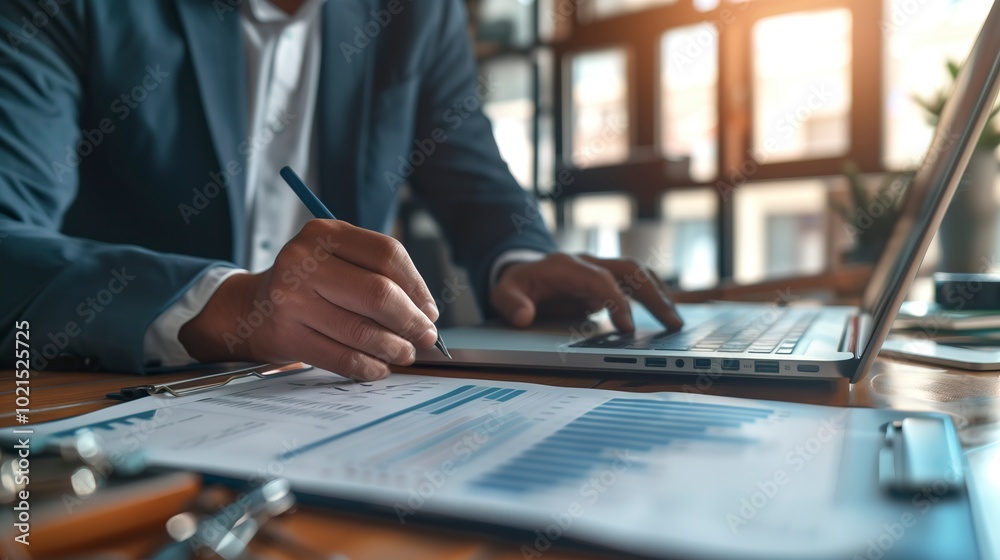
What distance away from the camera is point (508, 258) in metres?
0.93

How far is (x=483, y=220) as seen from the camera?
112cm

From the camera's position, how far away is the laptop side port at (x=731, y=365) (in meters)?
0.46

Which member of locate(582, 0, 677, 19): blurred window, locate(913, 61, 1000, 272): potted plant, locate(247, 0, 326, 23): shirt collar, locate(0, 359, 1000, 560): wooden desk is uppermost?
locate(582, 0, 677, 19): blurred window

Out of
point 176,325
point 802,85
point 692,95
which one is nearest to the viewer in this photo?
point 176,325

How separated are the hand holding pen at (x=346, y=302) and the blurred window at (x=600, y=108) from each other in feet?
9.84

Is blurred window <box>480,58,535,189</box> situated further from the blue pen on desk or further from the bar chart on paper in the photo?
the bar chart on paper

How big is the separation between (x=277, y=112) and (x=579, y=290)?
643 mm

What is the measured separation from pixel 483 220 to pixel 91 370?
0.67 metres

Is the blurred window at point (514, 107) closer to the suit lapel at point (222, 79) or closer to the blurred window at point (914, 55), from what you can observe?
the blurred window at point (914, 55)

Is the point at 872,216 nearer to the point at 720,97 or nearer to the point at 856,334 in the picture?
the point at 856,334

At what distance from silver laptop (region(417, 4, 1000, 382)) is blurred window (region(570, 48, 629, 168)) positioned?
9.16 ft

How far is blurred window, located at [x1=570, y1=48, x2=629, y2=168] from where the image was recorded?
3.41 metres

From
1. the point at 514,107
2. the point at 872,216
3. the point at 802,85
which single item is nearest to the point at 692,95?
the point at 802,85

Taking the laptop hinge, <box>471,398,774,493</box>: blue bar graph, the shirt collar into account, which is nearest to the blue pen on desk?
<box>471,398,774,493</box>: blue bar graph
